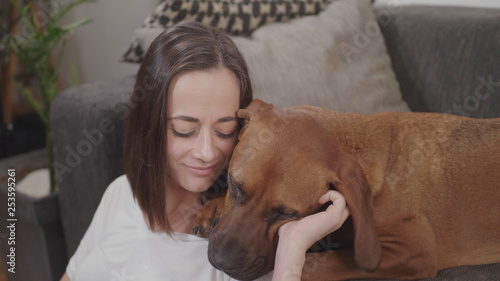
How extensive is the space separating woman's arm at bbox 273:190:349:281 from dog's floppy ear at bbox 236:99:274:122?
314mm

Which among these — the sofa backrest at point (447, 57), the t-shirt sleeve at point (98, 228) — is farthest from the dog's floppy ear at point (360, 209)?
the sofa backrest at point (447, 57)

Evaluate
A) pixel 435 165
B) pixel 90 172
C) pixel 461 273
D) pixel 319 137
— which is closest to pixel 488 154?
pixel 435 165

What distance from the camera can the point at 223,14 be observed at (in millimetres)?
1816

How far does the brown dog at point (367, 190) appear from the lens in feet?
3.37

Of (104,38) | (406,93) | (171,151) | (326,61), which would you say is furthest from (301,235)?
(104,38)

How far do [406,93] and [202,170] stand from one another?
46.8 inches

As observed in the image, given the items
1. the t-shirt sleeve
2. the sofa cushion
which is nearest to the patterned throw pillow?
the sofa cushion

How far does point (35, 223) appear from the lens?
1.95m

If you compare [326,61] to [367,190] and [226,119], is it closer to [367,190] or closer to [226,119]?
[226,119]

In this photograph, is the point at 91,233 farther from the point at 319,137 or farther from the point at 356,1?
the point at 356,1

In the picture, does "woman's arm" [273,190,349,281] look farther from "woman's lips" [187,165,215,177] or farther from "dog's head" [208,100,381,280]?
"woman's lips" [187,165,215,177]

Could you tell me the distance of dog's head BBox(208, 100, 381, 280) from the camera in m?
1.01

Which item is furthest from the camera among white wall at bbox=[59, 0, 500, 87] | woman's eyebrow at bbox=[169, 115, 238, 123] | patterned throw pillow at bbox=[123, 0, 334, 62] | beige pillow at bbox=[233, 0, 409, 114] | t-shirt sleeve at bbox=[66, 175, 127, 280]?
white wall at bbox=[59, 0, 500, 87]

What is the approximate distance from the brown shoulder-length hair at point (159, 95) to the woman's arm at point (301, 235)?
43cm
